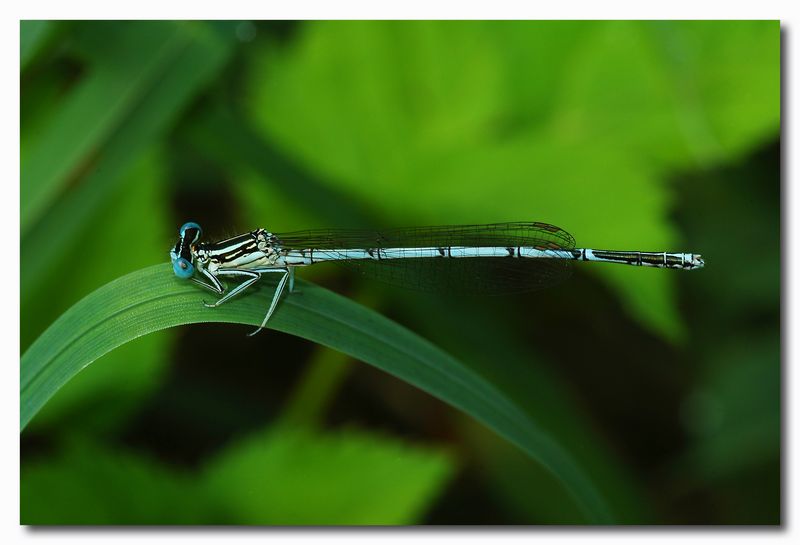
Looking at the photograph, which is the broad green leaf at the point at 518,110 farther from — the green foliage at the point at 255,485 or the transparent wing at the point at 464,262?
the green foliage at the point at 255,485

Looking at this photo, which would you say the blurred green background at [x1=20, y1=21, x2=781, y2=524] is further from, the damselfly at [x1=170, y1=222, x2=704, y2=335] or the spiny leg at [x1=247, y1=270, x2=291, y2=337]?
the spiny leg at [x1=247, y1=270, x2=291, y2=337]

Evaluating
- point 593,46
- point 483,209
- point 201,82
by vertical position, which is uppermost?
point 593,46

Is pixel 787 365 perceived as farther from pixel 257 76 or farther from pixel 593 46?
pixel 257 76

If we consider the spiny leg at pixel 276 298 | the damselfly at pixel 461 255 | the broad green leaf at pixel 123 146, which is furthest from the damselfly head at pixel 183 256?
the broad green leaf at pixel 123 146

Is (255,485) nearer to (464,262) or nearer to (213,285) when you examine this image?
(213,285)

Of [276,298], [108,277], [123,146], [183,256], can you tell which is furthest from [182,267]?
[123,146]
